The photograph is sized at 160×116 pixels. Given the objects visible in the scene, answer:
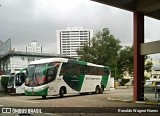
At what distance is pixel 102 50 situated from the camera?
62.1 meters

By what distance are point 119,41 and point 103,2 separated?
150ft

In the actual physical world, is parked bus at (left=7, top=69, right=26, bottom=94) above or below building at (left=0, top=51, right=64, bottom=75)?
below

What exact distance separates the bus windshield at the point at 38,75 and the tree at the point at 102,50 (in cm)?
3426

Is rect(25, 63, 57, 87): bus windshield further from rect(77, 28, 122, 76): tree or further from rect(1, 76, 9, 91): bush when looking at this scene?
rect(77, 28, 122, 76): tree

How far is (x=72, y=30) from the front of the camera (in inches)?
3767

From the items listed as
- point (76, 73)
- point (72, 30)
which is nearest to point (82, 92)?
point (76, 73)

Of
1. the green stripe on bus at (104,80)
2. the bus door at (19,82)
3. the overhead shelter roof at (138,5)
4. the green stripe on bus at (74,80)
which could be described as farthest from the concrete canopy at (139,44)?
the bus door at (19,82)

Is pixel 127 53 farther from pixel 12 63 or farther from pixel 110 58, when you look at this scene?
pixel 12 63

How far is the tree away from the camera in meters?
62.1

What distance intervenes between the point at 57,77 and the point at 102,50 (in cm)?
3460

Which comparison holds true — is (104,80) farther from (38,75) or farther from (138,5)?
(138,5)

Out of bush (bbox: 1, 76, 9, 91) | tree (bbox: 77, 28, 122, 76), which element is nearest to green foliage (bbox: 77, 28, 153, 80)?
tree (bbox: 77, 28, 122, 76)

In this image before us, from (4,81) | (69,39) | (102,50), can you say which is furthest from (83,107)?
(69,39)

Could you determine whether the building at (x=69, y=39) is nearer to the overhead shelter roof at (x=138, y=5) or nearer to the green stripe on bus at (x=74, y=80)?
the green stripe on bus at (x=74, y=80)
